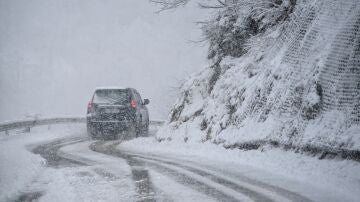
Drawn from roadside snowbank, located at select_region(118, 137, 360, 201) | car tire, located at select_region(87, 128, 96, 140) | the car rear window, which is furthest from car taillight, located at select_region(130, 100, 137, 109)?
roadside snowbank, located at select_region(118, 137, 360, 201)

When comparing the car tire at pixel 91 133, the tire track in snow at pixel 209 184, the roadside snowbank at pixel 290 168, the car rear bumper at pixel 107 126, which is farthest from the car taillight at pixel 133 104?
the tire track in snow at pixel 209 184

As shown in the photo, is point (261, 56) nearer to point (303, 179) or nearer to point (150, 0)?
point (150, 0)

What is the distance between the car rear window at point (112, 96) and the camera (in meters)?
16.0

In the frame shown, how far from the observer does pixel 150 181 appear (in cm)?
682

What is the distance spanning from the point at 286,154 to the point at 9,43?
118m

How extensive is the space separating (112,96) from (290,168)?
994cm

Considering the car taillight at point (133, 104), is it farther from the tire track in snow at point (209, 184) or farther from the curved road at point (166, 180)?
the tire track in snow at point (209, 184)

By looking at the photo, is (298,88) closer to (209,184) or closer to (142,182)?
(209,184)

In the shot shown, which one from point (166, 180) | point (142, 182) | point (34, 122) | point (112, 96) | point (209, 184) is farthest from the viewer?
point (34, 122)

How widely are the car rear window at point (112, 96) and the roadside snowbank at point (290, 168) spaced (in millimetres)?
5124

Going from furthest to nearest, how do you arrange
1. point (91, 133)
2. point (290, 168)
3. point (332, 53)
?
point (91, 133) < point (332, 53) < point (290, 168)

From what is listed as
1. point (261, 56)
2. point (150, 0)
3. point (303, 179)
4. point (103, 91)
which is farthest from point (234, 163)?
point (103, 91)

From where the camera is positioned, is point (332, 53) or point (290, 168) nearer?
point (290, 168)

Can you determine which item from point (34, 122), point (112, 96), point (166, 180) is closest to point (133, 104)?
point (112, 96)
